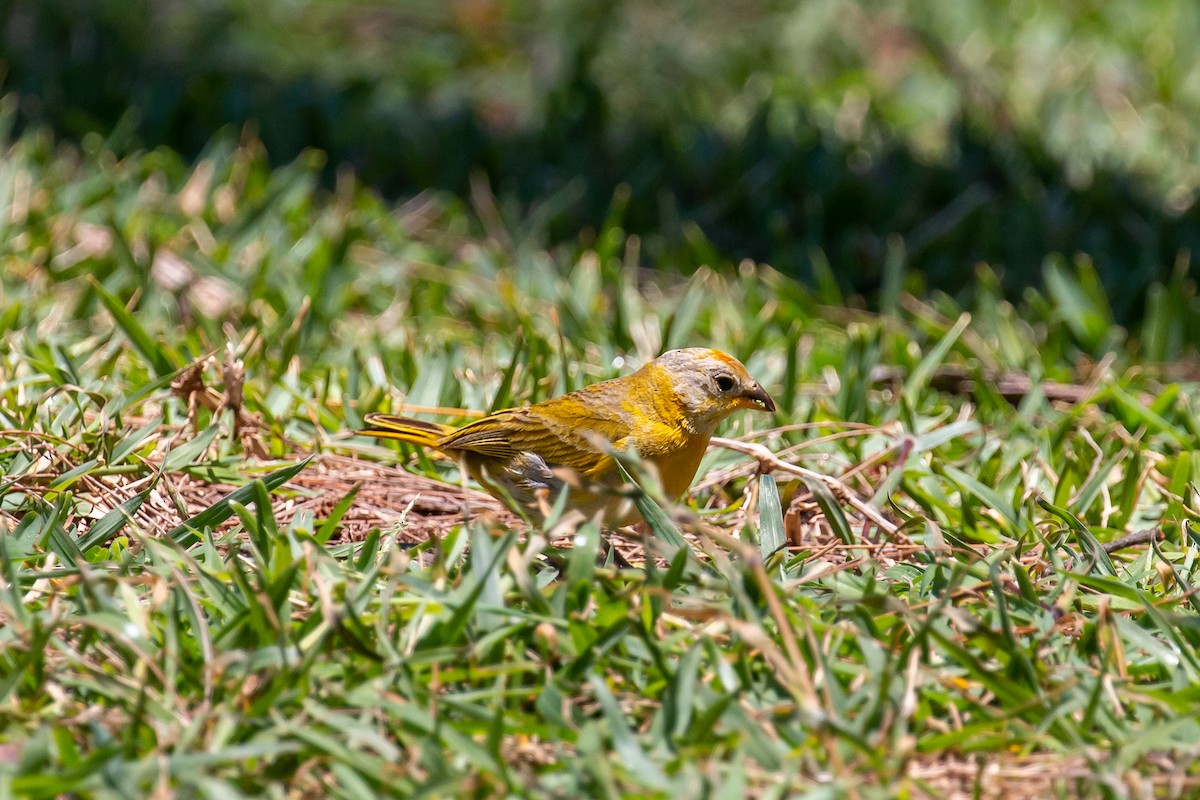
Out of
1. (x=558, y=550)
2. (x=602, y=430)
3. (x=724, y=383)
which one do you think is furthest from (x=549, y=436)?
(x=558, y=550)

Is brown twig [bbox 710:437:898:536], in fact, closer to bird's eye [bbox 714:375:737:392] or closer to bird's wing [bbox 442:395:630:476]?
bird's eye [bbox 714:375:737:392]

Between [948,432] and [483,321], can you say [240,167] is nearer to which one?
[483,321]

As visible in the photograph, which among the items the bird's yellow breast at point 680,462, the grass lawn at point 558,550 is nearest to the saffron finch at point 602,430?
the bird's yellow breast at point 680,462

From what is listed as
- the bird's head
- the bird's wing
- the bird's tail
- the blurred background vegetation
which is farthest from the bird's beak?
the blurred background vegetation

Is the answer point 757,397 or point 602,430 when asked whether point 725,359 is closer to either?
point 757,397

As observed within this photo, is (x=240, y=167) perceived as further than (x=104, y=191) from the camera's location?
Yes

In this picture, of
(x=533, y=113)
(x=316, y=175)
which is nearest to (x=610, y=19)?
(x=533, y=113)

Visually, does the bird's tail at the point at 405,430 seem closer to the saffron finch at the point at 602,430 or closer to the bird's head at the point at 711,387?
the saffron finch at the point at 602,430
